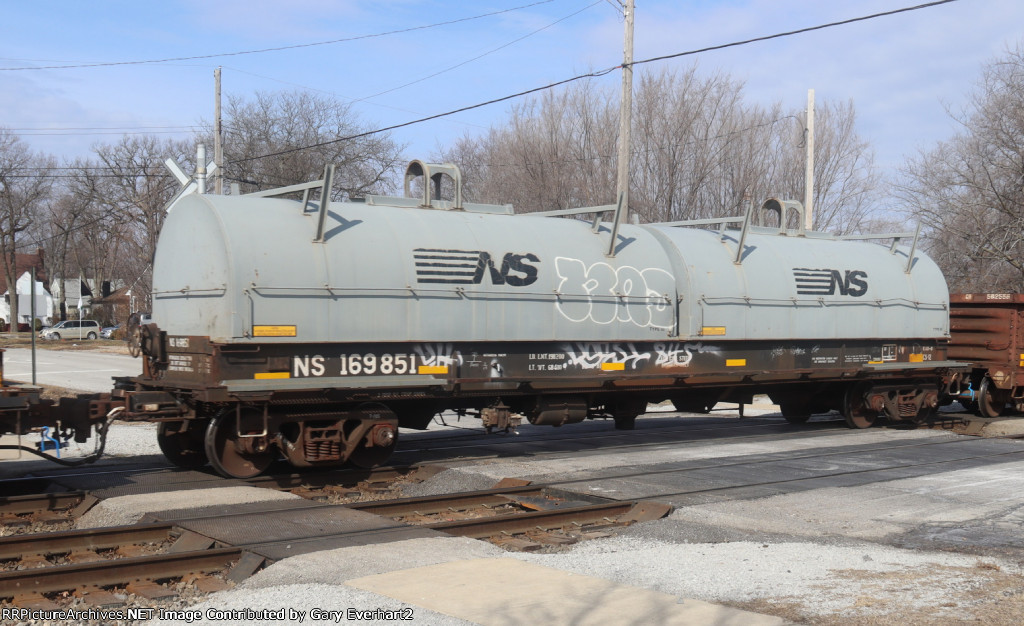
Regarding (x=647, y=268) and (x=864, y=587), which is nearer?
(x=864, y=587)

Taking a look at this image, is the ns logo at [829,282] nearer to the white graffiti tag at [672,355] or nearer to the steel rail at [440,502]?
the white graffiti tag at [672,355]

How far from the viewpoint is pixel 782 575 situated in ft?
23.7

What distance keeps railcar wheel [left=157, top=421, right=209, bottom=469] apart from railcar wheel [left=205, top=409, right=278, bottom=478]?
0.68 m

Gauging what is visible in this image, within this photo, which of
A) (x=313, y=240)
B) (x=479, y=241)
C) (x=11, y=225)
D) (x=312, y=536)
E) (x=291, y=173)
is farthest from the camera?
(x=11, y=225)

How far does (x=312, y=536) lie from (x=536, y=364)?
5.23m

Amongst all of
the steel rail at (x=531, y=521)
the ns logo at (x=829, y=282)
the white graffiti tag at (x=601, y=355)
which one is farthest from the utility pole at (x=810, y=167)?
the steel rail at (x=531, y=521)

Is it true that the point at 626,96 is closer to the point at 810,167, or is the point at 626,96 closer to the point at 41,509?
the point at 810,167

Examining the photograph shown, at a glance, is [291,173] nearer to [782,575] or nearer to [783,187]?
[783,187]

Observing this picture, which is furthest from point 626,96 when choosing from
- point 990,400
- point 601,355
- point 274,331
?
point 274,331

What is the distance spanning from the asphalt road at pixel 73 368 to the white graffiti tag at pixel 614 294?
1645 centimetres

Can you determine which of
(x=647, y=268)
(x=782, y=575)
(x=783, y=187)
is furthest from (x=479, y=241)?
(x=783, y=187)

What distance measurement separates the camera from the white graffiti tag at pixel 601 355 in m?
13.1

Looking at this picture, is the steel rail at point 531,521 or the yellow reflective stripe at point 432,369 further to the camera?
the yellow reflective stripe at point 432,369

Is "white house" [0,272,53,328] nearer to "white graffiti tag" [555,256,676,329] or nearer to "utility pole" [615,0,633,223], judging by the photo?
"utility pole" [615,0,633,223]
